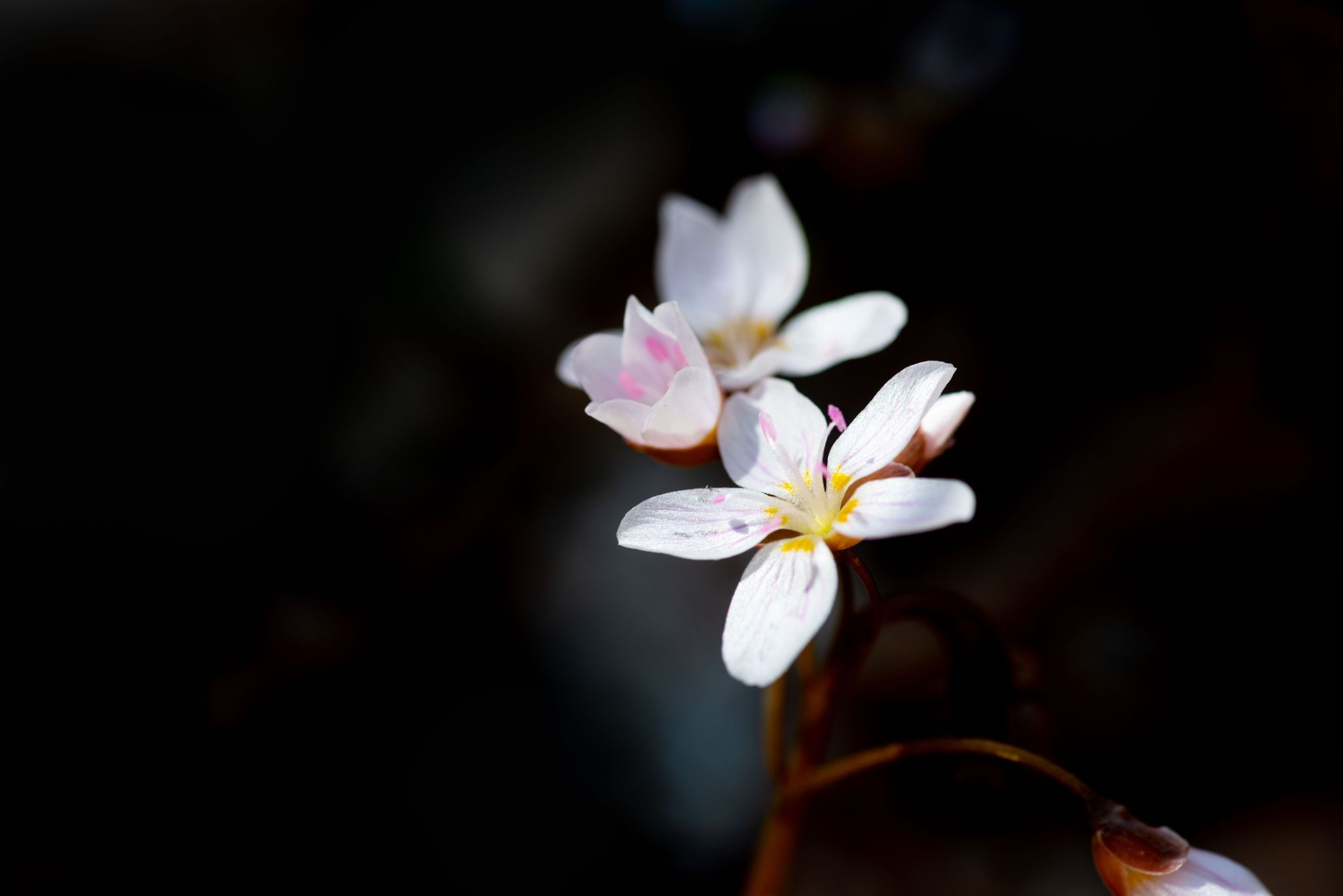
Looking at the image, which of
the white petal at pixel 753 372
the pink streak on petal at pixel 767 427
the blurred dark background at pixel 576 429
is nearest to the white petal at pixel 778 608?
the pink streak on petal at pixel 767 427

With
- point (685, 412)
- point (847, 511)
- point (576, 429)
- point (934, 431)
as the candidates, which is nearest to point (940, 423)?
point (934, 431)

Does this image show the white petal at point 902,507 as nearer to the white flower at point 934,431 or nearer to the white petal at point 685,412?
the white flower at point 934,431

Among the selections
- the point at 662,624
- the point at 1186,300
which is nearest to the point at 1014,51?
the point at 1186,300

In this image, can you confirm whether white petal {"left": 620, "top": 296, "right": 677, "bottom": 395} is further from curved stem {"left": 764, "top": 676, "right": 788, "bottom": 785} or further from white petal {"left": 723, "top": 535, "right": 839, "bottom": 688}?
curved stem {"left": 764, "top": 676, "right": 788, "bottom": 785}

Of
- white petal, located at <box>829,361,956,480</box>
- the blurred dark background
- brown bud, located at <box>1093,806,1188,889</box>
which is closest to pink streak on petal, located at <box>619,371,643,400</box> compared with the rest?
white petal, located at <box>829,361,956,480</box>

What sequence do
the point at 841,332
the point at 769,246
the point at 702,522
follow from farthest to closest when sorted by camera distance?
1. the point at 769,246
2. the point at 841,332
3. the point at 702,522

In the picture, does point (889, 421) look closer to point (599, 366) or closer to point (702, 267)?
point (599, 366)
